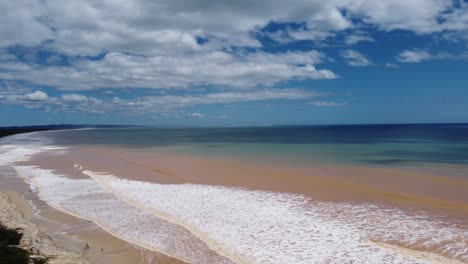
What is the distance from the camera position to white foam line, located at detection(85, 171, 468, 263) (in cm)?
962

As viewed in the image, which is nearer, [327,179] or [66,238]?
[66,238]

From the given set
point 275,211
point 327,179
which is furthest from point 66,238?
point 327,179

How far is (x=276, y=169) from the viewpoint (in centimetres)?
2623

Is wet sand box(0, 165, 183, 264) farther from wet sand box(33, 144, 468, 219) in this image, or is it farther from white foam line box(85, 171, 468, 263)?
wet sand box(33, 144, 468, 219)

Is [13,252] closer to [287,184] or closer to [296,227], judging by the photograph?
[296,227]

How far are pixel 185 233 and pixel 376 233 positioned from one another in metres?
5.94

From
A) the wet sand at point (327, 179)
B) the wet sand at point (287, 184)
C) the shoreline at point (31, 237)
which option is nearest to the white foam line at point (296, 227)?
the wet sand at point (287, 184)

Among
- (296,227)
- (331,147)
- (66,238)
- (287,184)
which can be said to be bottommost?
(66,238)

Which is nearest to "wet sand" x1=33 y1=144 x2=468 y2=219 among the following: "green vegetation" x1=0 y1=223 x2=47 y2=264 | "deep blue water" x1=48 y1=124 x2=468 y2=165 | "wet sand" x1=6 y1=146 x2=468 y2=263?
"wet sand" x1=6 y1=146 x2=468 y2=263

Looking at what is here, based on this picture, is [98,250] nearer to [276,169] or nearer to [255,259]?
[255,259]

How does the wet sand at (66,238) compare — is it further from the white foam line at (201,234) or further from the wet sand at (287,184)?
the white foam line at (201,234)

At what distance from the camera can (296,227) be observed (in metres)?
11.8

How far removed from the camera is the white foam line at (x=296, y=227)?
9.62 metres

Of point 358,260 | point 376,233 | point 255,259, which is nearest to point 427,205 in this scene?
point 376,233
